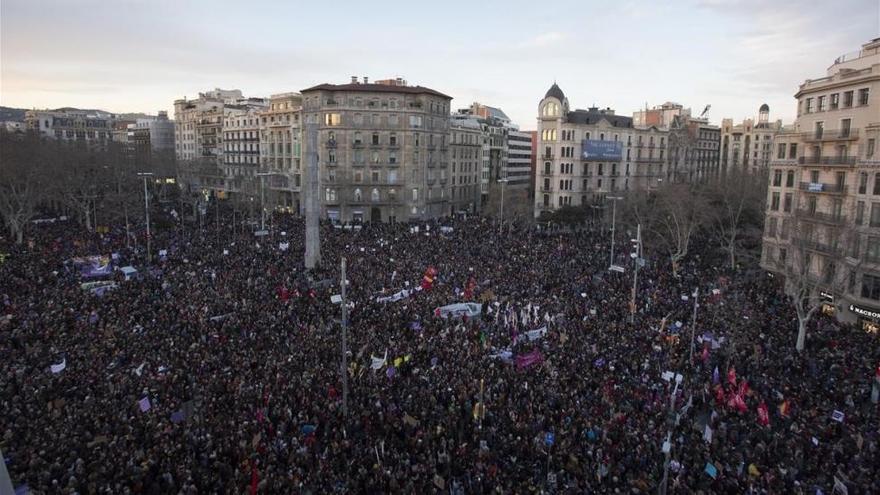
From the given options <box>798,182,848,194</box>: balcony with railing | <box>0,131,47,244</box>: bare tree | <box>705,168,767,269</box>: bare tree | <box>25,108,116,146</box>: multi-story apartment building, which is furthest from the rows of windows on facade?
<box>25,108,116,146</box>: multi-story apartment building

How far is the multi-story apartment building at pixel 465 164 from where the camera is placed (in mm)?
81731

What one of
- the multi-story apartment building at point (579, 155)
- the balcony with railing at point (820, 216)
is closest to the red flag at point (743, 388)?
the balcony with railing at point (820, 216)

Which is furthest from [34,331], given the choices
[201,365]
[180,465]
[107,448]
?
[180,465]

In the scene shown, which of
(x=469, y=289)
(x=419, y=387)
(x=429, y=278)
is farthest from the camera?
(x=429, y=278)

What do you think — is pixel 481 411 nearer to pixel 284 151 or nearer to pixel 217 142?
pixel 284 151

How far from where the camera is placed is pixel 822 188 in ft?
112

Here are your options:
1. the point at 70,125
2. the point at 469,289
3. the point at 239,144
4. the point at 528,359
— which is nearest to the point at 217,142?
the point at 239,144

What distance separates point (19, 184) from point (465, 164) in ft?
180

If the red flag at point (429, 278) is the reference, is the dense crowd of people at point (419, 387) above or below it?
below

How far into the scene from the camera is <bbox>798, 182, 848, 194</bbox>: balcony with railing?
3300 centimetres

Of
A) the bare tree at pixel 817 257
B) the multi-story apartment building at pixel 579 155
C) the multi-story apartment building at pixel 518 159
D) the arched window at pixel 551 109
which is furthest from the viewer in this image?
the multi-story apartment building at pixel 518 159

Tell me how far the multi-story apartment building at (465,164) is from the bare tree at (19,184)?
47578 millimetres

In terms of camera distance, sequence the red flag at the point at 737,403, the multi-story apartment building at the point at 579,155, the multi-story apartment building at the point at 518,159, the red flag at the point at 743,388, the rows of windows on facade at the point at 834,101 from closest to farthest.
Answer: the red flag at the point at 737,403
the red flag at the point at 743,388
the rows of windows on facade at the point at 834,101
the multi-story apartment building at the point at 579,155
the multi-story apartment building at the point at 518,159

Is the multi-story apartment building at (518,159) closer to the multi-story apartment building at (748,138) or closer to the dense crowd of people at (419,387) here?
the multi-story apartment building at (748,138)
